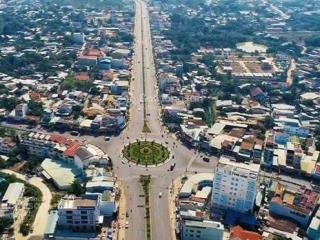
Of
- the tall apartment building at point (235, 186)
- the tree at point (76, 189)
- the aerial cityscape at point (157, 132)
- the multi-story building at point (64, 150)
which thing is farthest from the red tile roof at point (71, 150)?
the tall apartment building at point (235, 186)

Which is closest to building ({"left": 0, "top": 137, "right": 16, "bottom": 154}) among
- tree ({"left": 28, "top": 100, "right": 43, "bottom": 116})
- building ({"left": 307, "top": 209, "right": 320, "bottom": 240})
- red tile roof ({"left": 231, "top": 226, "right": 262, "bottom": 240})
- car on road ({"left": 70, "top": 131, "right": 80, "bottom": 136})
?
car on road ({"left": 70, "top": 131, "right": 80, "bottom": 136})

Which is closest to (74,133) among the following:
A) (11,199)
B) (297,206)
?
(11,199)

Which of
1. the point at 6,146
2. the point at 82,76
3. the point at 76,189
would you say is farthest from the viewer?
the point at 82,76

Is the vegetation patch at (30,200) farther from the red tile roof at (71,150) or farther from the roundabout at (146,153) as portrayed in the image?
the roundabout at (146,153)

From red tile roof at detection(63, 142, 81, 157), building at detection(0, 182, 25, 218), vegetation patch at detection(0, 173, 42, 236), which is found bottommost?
vegetation patch at detection(0, 173, 42, 236)

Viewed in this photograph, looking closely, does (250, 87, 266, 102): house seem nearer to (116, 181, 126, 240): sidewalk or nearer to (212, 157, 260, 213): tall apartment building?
(212, 157, 260, 213): tall apartment building

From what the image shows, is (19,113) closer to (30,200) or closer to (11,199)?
(30,200)

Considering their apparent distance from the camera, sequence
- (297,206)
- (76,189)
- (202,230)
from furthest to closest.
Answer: (76,189)
(297,206)
(202,230)
